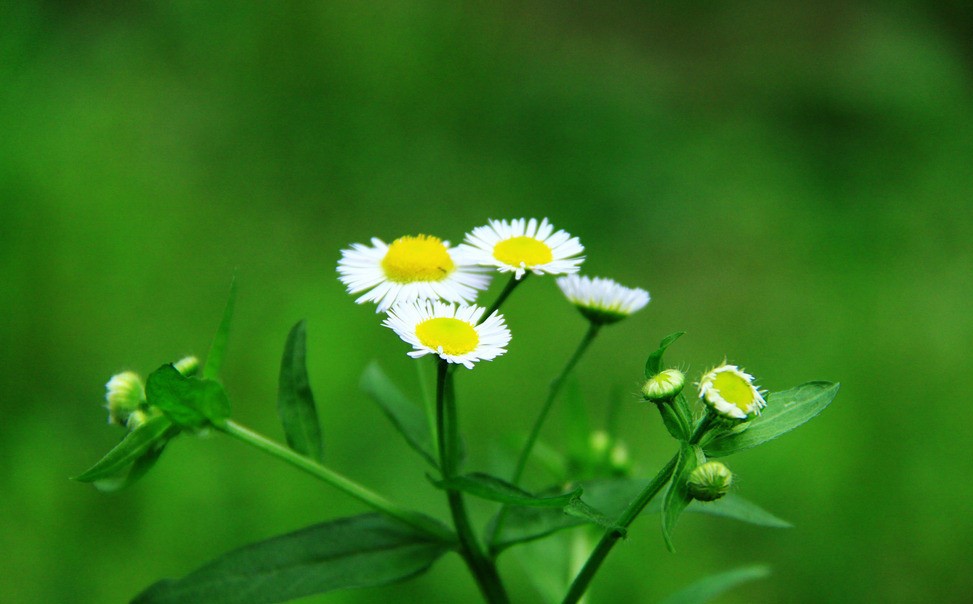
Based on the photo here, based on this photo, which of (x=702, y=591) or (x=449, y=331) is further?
(x=702, y=591)

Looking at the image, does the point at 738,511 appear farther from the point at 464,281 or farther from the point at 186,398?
the point at 186,398

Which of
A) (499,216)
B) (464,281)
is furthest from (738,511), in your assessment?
(499,216)

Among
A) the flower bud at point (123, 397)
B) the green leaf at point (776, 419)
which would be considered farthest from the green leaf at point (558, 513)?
the flower bud at point (123, 397)

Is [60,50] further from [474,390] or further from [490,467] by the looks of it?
[490,467]

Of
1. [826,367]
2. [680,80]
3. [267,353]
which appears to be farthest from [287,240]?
[680,80]

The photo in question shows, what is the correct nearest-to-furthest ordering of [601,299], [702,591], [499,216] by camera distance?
[601,299], [702,591], [499,216]

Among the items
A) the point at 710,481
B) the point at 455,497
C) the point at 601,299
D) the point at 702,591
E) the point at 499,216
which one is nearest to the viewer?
the point at 710,481
